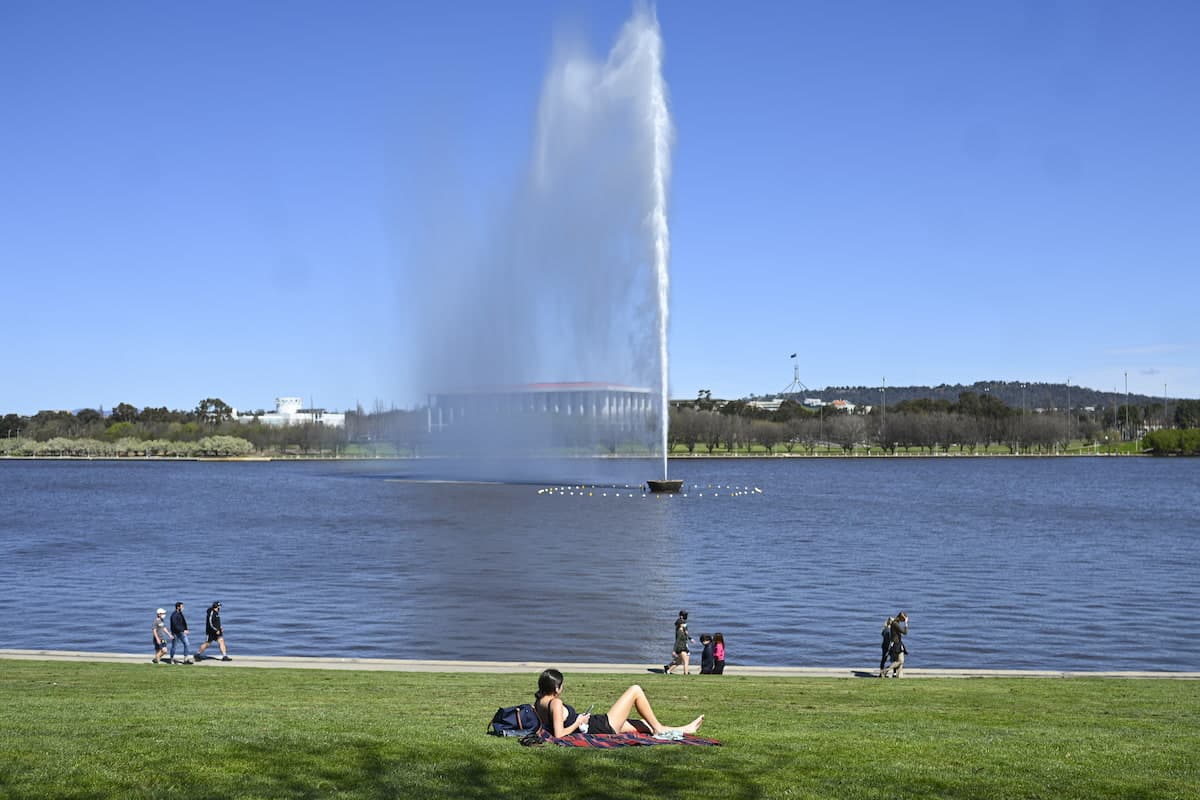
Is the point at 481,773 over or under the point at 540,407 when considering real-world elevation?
under

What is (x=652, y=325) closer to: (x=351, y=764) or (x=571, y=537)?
(x=571, y=537)

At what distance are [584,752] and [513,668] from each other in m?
12.7

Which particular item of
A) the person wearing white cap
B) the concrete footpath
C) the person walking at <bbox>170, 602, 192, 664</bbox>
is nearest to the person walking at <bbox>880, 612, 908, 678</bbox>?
the concrete footpath

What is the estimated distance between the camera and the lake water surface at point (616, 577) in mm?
31984

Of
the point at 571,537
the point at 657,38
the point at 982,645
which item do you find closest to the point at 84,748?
the point at 982,645

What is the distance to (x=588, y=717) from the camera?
14023mm

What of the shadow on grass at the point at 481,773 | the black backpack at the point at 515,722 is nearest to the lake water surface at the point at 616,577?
the black backpack at the point at 515,722

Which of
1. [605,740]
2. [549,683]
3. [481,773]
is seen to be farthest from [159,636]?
[481,773]

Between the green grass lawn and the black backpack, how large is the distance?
0.38m

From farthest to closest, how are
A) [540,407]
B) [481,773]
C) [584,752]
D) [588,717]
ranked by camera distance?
[540,407] < [588,717] < [584,752] < [481,773]

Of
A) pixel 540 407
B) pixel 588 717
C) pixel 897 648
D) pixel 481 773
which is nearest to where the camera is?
pixel 481 773

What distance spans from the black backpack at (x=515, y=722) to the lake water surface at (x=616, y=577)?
50.2 feet

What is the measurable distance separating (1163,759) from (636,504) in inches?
3143

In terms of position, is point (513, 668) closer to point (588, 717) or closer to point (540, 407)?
point (588, 717)
